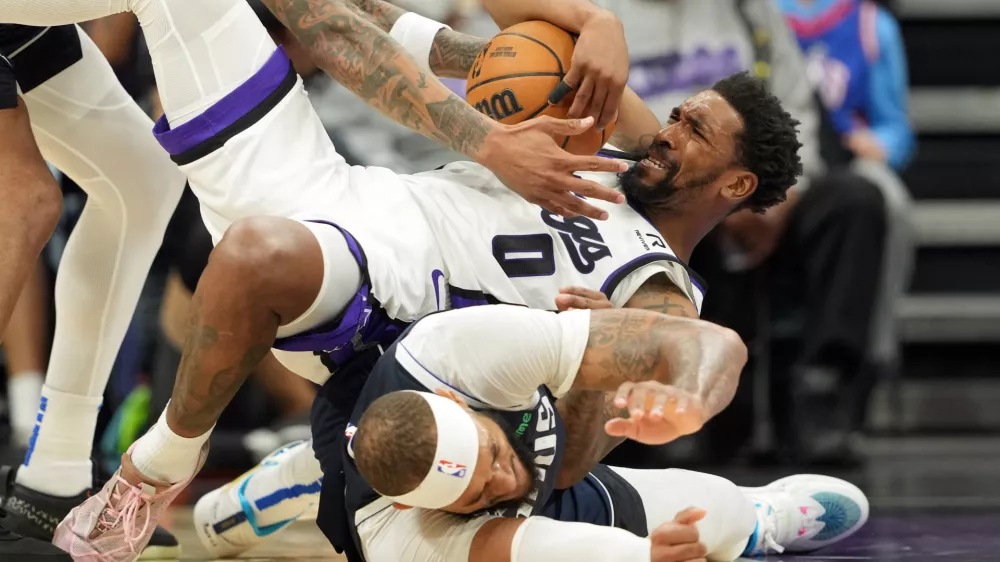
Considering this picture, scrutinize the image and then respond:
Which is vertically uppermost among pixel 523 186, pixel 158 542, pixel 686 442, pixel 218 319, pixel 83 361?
pixel 523 186

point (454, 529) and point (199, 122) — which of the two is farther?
point (199, 122)

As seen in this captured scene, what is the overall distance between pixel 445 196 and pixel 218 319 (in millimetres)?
633

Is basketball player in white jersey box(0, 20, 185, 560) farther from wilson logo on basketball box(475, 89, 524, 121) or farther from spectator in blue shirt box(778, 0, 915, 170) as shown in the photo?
spectator in blue shirt box(778, 0, 915, 170)

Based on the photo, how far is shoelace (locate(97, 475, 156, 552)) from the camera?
259cm

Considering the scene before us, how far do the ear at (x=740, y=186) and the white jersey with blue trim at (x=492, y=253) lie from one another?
0.91ft

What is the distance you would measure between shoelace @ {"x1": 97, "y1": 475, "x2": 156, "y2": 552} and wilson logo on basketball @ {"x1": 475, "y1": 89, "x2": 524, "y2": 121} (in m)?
1.09

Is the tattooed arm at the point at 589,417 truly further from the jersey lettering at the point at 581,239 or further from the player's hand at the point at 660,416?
the player's hand at the point at 660,416

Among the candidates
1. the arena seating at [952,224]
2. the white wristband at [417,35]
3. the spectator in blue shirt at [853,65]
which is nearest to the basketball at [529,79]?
the white wristband at [417,35]

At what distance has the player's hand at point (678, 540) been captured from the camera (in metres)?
2.26

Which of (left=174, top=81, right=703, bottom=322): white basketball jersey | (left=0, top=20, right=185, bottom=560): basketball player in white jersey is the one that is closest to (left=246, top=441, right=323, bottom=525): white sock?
(left=0, top=20, right=185, bottom=560): basketball player in white jersey

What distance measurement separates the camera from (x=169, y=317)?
5.40m

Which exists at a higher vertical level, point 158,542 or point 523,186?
point 523,186

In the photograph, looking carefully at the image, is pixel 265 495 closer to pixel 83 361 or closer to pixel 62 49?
pixel 83 361

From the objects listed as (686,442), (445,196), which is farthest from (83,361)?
(686,442)
